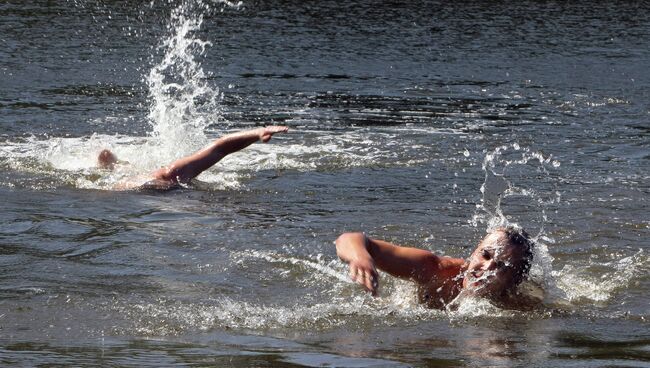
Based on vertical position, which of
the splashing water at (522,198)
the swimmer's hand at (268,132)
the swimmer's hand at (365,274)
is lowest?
the splashing water at (522,198)

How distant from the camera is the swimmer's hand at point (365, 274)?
4988mm

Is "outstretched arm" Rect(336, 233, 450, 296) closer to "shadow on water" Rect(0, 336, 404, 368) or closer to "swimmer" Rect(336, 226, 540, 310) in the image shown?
"swimmer" Rect(336, 226, 540, 310)

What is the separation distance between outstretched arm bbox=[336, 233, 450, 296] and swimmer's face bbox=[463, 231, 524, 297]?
222 millimetres

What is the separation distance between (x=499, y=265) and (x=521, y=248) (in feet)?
0.56

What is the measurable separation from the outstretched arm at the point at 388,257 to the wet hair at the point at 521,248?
1.45ft

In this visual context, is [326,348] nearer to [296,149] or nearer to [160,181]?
[160,181]

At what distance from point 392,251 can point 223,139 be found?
4.07 m

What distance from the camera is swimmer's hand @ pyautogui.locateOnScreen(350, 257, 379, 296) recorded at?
499 centimetres

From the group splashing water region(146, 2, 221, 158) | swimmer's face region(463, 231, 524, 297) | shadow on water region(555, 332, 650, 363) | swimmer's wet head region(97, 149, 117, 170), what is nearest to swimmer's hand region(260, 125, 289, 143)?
swimmer's wet head region(97, 149, 117, 170)

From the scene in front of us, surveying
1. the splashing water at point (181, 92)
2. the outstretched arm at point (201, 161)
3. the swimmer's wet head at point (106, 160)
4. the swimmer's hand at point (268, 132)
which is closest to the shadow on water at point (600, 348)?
the swimmer's hand at point (268, 132)

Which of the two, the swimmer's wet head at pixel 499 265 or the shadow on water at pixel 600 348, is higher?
the swimmer's wet head at pixel 499 265

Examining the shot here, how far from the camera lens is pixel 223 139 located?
10.4 meters

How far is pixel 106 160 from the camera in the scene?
36.1ft

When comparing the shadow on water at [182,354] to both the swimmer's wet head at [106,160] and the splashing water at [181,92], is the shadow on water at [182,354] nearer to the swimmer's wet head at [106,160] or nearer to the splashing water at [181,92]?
the swimmer's wet head at [106,160]
